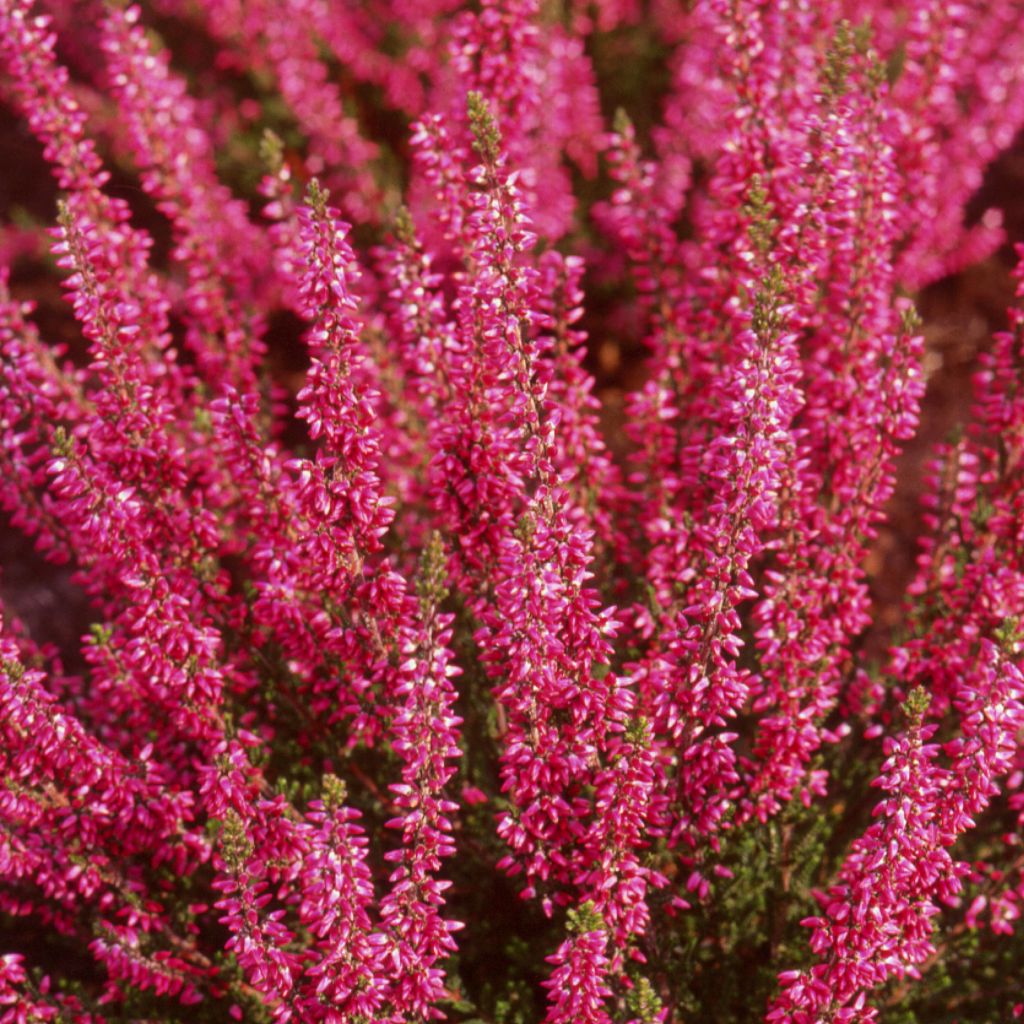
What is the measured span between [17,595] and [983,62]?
236 inches

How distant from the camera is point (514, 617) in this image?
8.78 ft

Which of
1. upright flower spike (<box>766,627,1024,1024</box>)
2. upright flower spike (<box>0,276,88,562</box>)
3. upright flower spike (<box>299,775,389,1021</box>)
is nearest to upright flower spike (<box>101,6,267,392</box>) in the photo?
upright flower spike (<box>0,276,88,562</box>)

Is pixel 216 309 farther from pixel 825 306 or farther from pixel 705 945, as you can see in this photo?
pixel 705 945

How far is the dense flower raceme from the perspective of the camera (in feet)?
9.00

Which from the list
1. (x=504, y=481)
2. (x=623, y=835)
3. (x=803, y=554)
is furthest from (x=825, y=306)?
(x=623, y=835)

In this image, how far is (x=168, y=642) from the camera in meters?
3.10

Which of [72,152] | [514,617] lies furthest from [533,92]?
[514,617]

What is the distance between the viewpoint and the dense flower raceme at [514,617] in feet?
9.00

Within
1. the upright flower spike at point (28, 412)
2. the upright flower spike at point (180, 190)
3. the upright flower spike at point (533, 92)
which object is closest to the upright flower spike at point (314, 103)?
the upright flower spike at point (533, 92)

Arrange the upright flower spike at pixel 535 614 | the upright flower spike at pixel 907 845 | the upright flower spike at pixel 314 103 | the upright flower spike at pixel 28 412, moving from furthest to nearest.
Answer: the upright flower spike at pixel 314 103
the upright flower spike at pixel 28 412
the upright flower spike at pixel 535 614
the upright flower spike at pixel 907 845

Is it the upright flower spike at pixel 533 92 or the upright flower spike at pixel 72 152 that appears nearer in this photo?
the upright flower spike at pixel 72 152

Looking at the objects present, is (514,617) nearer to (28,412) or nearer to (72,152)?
(28,412)

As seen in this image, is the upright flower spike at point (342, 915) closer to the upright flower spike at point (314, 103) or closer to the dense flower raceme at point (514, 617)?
the dense flower raceme at point (514, 617)

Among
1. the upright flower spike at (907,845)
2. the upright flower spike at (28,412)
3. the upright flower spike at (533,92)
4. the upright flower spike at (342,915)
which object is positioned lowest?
the upright flower spike at (342,915)
